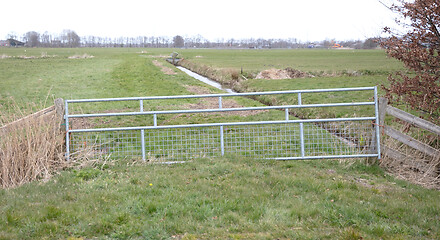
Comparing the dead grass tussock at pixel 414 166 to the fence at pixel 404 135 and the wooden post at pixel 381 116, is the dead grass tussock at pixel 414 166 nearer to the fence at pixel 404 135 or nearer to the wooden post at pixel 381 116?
the fence at pixel 404 135

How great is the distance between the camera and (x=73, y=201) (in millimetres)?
5355

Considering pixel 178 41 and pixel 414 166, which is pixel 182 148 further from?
pixel 178 41

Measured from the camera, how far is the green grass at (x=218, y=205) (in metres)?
4.50

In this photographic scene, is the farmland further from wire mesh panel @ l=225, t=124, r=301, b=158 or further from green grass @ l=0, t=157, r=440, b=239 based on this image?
wire mesh panel @ l=225, t=124, r=301, b=158

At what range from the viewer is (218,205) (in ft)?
16.9

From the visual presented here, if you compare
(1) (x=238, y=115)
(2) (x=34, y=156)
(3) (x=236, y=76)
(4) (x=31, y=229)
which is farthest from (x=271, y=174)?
(3) (x=236, y=76)

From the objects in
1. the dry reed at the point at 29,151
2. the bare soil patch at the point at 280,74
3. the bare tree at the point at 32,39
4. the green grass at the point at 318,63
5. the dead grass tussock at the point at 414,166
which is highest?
the bare tree at the point at 32,39

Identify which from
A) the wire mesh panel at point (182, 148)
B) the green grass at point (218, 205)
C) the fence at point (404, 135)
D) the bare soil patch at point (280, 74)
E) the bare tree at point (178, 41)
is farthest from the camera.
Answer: the bare tree at point (178, 41)

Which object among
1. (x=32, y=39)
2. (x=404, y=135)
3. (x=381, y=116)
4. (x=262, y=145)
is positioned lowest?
(x=262, y=145)

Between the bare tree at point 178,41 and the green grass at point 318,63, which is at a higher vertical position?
the bare tree at point 178,41

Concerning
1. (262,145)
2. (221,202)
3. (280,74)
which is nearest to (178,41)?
(280,74)

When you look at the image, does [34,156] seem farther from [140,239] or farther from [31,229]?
[140,239]

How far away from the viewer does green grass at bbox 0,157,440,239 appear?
4496 millimetres

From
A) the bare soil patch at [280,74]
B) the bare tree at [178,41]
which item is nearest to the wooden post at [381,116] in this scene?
the bare soil patch at [280,74]
